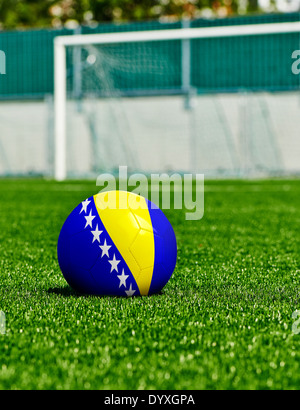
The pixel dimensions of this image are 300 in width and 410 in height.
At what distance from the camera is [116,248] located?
10.8 feet

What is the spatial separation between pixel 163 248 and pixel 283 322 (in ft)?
2.68

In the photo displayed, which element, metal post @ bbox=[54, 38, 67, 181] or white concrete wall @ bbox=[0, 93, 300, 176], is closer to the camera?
metal post @ bbox=[54, 38, 67, 181]

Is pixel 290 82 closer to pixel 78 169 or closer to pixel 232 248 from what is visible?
pixel 78 169

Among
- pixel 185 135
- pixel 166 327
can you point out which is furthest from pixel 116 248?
pixel 185 135

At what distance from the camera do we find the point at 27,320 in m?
2.95

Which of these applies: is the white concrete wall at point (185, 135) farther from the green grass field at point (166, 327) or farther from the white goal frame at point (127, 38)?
the green grass field at point (166, 327)

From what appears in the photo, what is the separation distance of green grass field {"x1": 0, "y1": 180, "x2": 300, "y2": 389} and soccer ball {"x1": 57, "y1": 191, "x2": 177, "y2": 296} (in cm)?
9

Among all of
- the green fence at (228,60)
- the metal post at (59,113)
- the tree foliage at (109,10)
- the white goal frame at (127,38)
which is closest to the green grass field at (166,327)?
the white goal frame at (127,38)

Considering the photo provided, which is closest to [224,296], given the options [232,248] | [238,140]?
[232,248]

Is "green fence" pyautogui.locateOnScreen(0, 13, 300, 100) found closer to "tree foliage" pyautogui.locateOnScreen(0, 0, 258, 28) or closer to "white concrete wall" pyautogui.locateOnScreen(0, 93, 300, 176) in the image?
"white concrete wall" pyautogui.locateOnScreen(0, 93, 300, 176)

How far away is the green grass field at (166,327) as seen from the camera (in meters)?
2.20

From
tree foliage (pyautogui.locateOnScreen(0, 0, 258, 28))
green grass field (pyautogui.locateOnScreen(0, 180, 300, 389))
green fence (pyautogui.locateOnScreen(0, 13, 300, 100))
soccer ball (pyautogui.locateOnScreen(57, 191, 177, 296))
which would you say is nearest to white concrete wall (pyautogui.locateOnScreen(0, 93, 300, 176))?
green fence (pyautogui.locateOnScreen(0, 13, 300, 100))

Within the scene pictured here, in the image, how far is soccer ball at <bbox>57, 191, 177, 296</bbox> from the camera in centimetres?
331

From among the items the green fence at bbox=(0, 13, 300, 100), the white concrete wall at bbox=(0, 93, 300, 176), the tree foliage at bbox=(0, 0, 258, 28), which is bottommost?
the white concrete wall at bbox=(0, 93, 300, 176)
